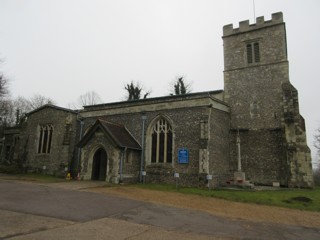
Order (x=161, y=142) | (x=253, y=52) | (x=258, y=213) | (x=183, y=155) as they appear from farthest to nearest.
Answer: (x=253, y=52) < (x=161, y=142) < (x=183, y=155) < (x=258, y=213)

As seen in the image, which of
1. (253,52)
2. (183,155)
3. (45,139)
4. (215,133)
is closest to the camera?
(183,155)

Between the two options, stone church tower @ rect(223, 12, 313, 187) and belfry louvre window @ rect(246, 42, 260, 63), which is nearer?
stone church tower @ rect(223, 12, 313, 187)

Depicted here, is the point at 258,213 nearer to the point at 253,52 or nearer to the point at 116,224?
the point at 116,224

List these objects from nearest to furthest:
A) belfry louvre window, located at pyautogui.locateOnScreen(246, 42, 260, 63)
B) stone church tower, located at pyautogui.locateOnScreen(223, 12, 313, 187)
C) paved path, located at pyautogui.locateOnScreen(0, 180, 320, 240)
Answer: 1. paved path, located at pyautogui.locateOnScreen(0, 180, 320, 240)
2. stone church tower, located at pyautogui.locateOnScreen(223, 12, 313, 187)
3. belfry louvre window, located at pyautogui.locateOnScreen(246, 42, 260, 63)

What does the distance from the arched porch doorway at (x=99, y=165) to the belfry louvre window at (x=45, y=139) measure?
6964 mm

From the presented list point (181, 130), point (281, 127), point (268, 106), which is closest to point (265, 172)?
point (281, 127)

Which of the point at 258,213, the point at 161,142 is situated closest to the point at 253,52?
the point at 161,142

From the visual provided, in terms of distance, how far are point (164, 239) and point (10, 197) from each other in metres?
7.75

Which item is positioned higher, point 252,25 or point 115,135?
point 252,25

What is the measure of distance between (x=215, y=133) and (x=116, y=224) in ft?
44.0

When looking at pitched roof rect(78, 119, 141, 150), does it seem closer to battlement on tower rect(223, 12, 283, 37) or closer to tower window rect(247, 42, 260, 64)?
tower window rect(247, 42, 260, 64)

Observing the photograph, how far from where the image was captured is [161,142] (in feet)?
67.1

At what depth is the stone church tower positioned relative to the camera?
18547 millimetres

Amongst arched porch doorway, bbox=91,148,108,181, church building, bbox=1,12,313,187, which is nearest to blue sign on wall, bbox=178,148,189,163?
church building, bbox=1,12,313,187
